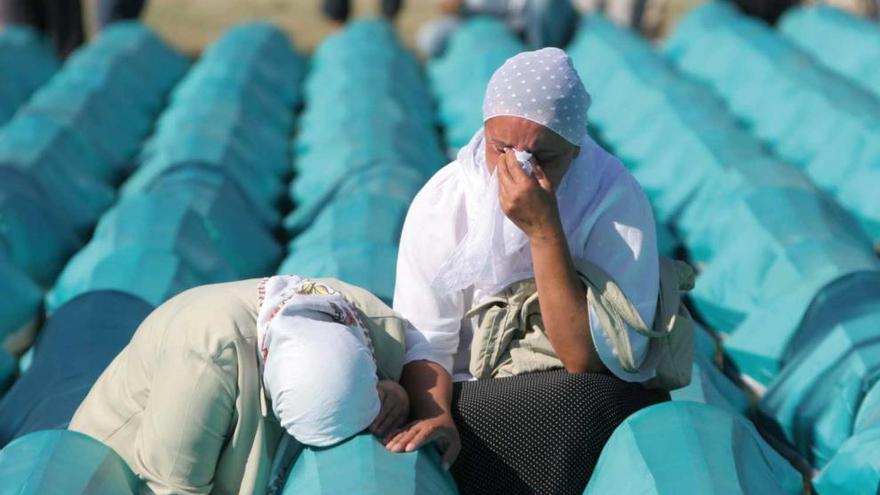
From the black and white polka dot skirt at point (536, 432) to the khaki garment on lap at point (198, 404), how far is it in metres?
0.31

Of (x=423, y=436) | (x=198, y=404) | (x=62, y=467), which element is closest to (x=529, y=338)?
(x=423, y=436)

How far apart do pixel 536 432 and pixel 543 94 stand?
516mm

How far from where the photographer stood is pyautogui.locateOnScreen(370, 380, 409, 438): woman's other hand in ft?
6.07

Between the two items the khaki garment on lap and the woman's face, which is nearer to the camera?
the khaki garment on lap

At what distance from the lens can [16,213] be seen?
3.37m

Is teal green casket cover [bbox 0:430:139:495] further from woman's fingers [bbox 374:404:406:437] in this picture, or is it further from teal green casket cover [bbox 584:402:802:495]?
teal green casket cover [bbox 584:402:802:495]

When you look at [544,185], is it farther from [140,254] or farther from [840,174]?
[840,174]

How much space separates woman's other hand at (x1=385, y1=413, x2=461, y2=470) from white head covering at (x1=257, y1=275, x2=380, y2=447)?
53 mm

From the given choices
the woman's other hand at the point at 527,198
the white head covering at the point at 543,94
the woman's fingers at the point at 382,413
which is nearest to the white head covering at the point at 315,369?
the woman's fingers at the point at 382,413

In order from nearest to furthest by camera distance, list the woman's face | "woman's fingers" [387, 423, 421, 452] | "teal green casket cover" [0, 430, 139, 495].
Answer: "teal green casket cover" [0, 430, 139, 495], "woman's fingers" [387, 423, 421, 452], the woman's face

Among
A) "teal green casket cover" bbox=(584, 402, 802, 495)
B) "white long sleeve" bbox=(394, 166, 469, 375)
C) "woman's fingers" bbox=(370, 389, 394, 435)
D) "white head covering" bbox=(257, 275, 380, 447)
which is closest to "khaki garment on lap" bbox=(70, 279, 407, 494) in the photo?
"white head covering" bbox=(257, 275, 380, 447)

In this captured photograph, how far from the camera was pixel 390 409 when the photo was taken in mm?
1875

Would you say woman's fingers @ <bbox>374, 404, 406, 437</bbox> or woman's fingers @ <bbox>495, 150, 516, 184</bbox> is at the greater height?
woman's fingers @ <bbox>495, 150, 516, 184</bbox>

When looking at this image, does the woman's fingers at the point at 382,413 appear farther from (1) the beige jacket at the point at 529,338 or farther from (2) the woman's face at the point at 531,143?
(2) the woman's face at the point at 531,143
